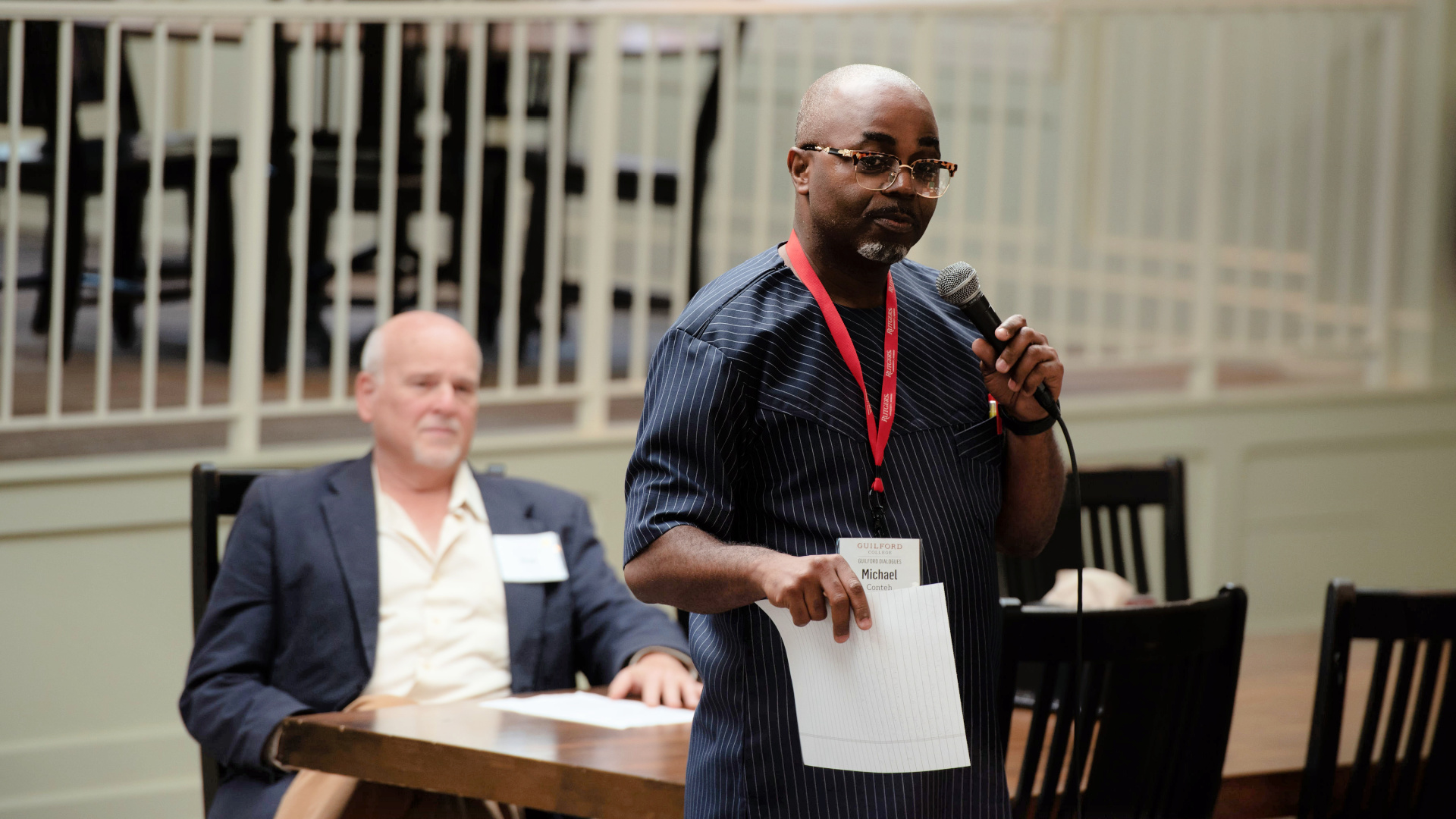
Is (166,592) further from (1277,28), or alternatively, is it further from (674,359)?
(1277,28)

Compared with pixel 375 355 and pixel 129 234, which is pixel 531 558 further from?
pixel 129 234

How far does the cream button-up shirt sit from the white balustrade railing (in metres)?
0.96

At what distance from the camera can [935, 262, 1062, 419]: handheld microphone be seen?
4.33ft

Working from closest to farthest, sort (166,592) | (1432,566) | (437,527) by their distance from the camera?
1. (437,527)
2. (166,592)
3. (1432,566)

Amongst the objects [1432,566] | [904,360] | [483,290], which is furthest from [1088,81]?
[904,360]

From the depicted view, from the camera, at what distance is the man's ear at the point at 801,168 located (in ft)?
4.25

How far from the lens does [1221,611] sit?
177cm

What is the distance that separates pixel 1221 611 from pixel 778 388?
2.53 ft

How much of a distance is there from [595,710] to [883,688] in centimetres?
99

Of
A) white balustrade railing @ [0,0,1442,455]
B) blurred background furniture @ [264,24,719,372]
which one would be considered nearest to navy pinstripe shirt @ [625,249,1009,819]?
white balustrade railing @ [0,0,1442,455]

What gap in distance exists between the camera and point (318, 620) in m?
2.39

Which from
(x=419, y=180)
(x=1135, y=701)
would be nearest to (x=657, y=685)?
(x=1135, y=701)

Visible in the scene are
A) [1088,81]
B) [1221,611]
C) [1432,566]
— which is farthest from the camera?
[1088,81]

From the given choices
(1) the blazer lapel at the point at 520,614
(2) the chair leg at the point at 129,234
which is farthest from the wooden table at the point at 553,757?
(2) the chair leg at the point at 129,234
